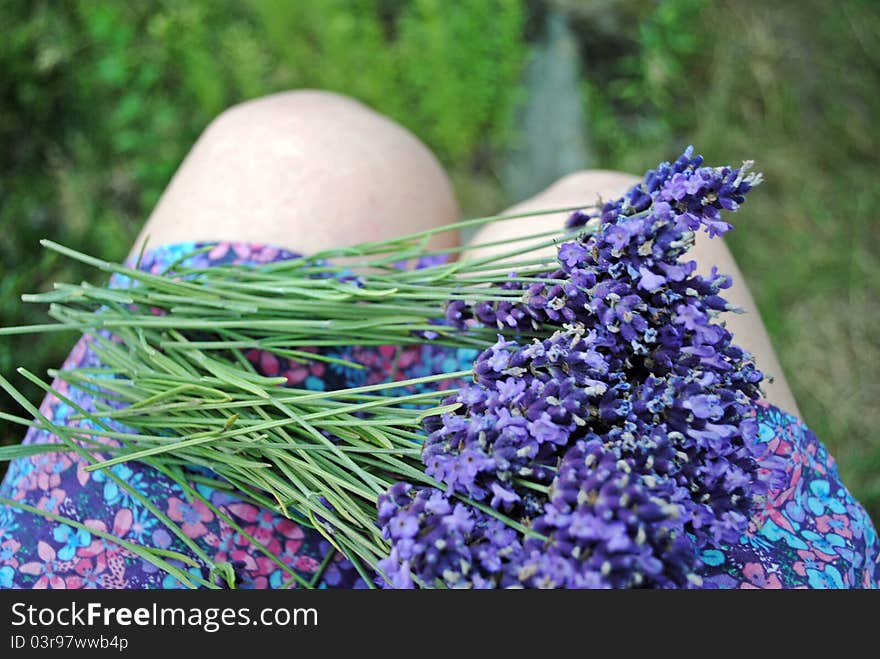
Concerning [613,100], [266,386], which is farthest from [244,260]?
[613,100]

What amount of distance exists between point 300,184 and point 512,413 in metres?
0.66

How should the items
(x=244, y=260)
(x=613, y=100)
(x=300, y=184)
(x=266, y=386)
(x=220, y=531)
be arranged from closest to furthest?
(x=266, y=386)
(x=220, y=531)
(x=244, y=260)
(x=300, y=184)
(x=613, y=100)

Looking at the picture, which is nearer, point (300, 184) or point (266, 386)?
point (266, 386)

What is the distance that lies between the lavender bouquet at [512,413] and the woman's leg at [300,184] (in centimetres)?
27

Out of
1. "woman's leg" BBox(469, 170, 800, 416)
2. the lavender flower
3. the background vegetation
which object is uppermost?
the background vegetation

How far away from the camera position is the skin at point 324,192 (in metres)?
1.09

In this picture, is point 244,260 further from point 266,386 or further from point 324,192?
point 266,386

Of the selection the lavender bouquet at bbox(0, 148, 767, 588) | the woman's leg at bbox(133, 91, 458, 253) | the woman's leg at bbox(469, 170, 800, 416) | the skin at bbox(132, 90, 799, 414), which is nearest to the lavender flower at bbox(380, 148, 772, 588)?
the lavender bouquet at bbox(0, 148, 767, 588)

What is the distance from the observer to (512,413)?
603mm

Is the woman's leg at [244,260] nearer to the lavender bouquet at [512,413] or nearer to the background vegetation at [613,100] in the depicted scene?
the lavender bouquet at [512,413]

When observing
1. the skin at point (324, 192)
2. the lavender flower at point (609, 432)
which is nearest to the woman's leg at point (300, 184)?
the skin at point (324, 192)

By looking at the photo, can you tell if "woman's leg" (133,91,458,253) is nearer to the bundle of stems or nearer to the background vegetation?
the bundle of stems

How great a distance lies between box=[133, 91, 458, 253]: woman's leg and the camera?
1.10 metres

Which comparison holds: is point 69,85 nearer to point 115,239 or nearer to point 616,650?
point 115,239
